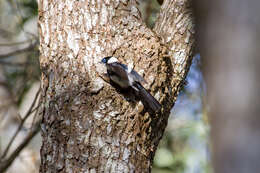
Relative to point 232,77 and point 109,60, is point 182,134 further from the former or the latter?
point 232,77

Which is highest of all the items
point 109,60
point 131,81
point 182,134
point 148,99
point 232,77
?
point 232,77

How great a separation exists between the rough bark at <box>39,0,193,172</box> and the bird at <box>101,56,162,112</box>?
0.05m

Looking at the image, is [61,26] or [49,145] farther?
[61,26]

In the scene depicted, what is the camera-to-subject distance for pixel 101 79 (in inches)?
114

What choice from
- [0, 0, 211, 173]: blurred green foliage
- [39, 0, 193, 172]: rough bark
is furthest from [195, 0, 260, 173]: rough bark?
[0, 0, 211, 173]: blurred green foliage

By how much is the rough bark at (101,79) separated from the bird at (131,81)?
49 millimetres

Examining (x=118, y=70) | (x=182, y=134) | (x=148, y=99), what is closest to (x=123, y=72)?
(x=118, y=70)

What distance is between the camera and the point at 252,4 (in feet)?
4.13

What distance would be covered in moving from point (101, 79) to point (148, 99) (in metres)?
0.34

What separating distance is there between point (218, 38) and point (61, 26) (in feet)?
6.34

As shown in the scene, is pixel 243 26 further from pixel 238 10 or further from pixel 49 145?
pixel 49 145

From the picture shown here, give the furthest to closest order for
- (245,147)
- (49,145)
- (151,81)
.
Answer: (151,81)
(49,145)
(245,147)

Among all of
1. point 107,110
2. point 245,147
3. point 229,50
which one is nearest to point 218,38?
point 229,50

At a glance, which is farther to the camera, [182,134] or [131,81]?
[182,134]
